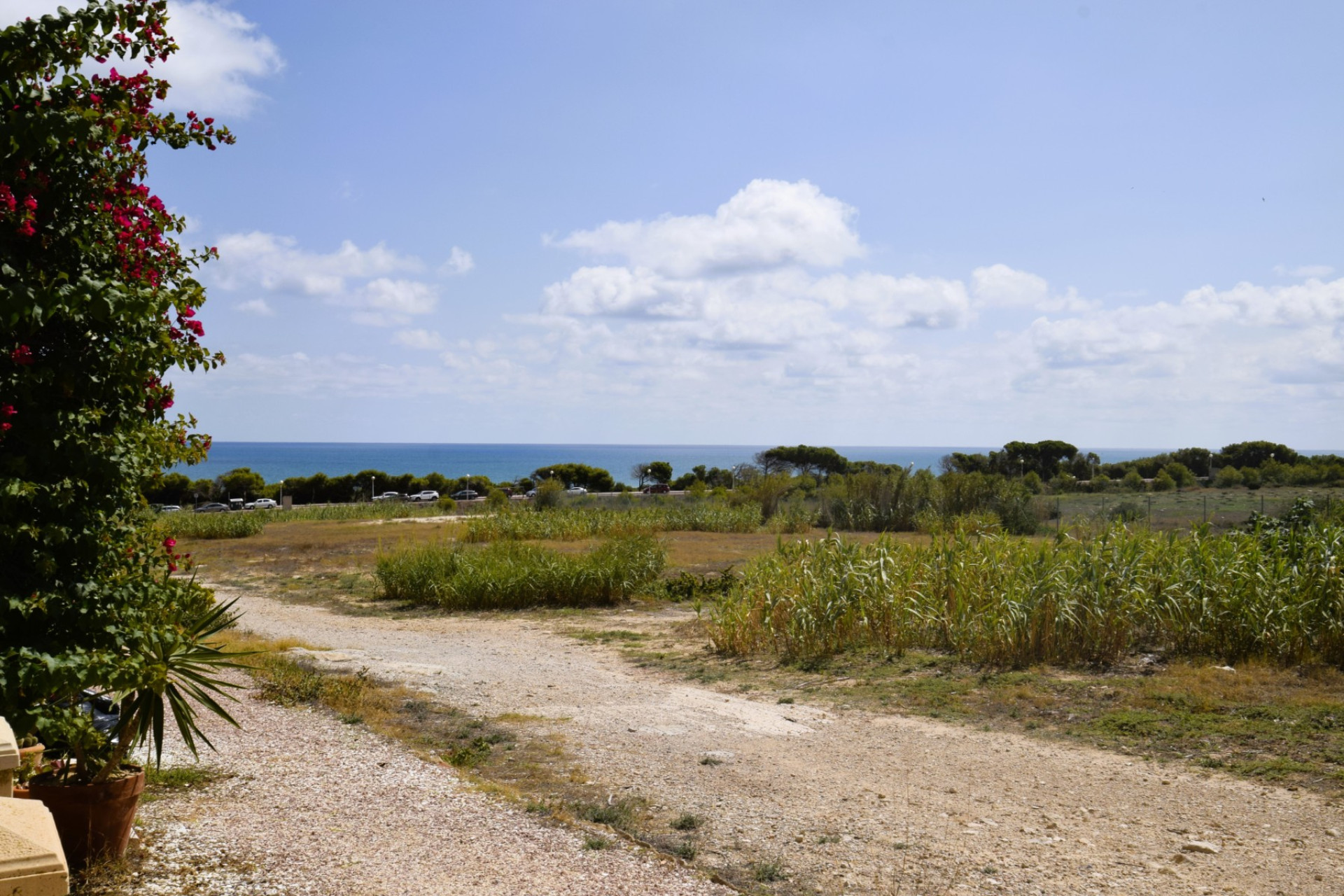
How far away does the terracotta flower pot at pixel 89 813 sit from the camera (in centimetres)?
392

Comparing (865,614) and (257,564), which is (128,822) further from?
(257,564)

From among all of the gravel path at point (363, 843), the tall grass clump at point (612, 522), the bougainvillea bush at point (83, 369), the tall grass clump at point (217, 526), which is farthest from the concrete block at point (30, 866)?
the tall grass clump at point (217, 526)

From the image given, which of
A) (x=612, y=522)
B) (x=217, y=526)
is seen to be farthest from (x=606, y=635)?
(x=217, y=526)

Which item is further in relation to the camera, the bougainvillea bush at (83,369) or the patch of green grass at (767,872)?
the patch of green grass at (767,872)

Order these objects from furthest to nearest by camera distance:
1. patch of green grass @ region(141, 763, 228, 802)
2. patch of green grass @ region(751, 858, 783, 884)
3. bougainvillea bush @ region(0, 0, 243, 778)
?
patch of green grass @ region(141, 763, 228, 802)
patch of green grass @ region(751, 858, 783, 884)
bougainvillea bush @ region(0, 0, 243, 778)

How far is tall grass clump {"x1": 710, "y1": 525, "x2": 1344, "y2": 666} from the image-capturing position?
9.24 m

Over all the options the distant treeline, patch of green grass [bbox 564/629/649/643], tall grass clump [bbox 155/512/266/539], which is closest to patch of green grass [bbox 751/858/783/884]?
patch of green grass [bbox 564/629/649/643]

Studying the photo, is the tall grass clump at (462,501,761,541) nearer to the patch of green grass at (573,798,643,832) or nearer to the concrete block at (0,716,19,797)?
the patch of green grass at (573,798,643,832)

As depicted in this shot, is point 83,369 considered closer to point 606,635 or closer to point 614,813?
point 614,813

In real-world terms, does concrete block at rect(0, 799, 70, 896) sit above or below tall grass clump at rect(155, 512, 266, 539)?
above

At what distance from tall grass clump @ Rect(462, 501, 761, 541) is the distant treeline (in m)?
3.53

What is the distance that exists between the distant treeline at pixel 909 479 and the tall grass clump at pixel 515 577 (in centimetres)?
1630

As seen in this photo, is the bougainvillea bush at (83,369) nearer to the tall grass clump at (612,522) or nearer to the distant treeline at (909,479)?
the tall grass clump at (612,522)

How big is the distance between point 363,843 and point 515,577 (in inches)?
457
